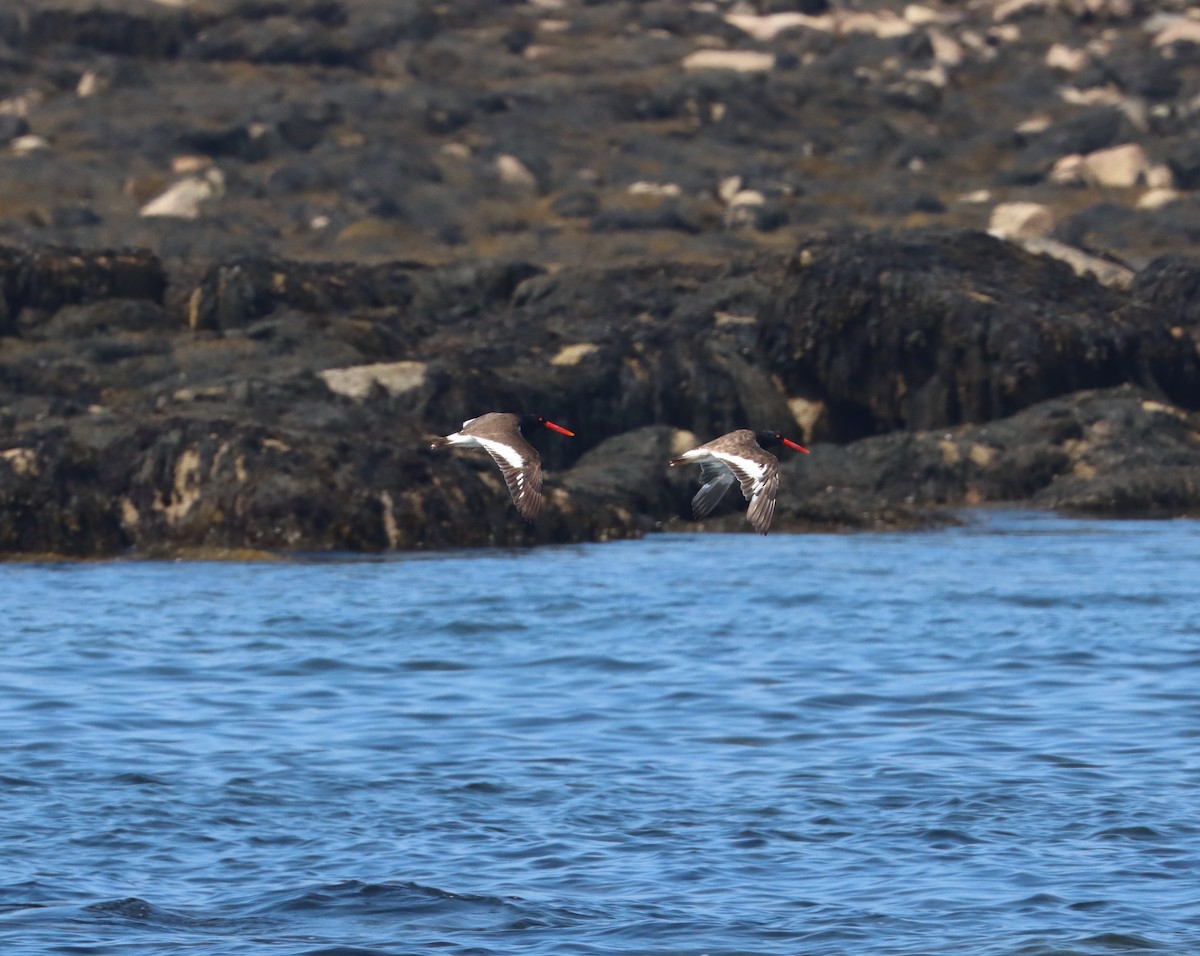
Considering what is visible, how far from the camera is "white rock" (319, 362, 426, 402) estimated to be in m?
25.8

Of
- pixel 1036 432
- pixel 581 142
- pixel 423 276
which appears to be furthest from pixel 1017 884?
pixel 581 142

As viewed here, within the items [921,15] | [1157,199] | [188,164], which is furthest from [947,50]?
[188,164]

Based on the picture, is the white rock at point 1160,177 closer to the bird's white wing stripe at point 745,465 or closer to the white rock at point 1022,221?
the white rock at point 1022,221

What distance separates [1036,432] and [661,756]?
14707 millimetres

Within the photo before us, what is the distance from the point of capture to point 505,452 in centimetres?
1277

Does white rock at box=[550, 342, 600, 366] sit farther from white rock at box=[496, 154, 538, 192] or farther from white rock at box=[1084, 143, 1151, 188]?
white rock at box=[1084, 143, 1151, 188]

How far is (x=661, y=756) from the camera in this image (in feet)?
40.9

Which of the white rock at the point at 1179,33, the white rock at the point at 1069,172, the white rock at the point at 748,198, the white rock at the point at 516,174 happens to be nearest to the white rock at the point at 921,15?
the white rock at the point at 1179,33

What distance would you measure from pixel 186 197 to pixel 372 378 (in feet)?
83.3

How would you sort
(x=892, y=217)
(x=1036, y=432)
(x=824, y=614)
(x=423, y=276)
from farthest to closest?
(x=892, y=217), (x=423, y=276), (x=1036, y=432), (x=824, y=614)

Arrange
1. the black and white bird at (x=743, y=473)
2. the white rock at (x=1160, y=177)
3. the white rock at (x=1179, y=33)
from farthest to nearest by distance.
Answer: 1. the white rock at (x=1179, y=33)
2. the white rock at (x=1160, y=177)
3. the black and white bird at (x=743, y=473)

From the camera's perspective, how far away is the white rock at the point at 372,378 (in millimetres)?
25766

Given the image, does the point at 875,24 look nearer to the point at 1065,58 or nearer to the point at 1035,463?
the point at 1065,58

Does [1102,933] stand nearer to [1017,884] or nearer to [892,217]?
[1017,884]
